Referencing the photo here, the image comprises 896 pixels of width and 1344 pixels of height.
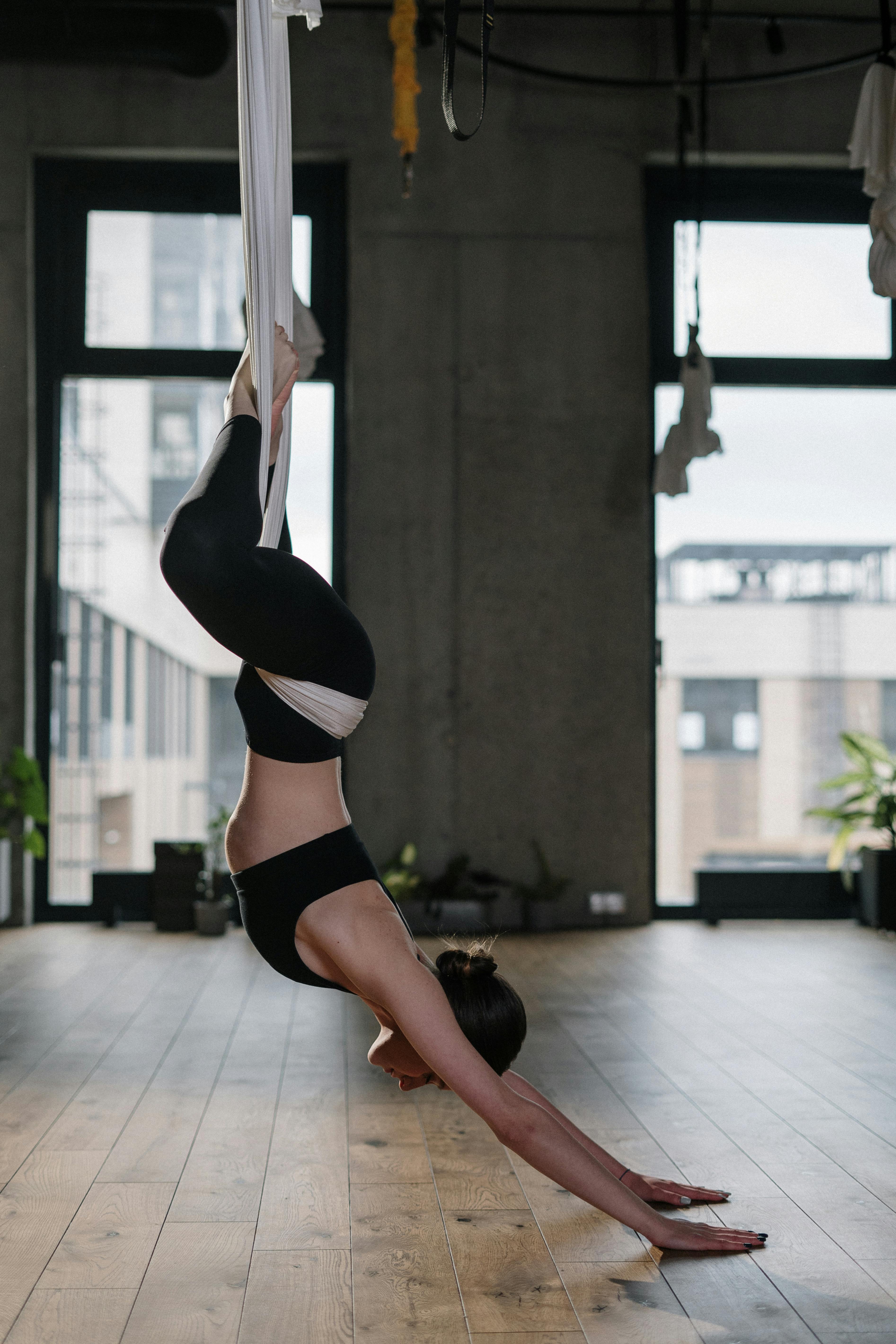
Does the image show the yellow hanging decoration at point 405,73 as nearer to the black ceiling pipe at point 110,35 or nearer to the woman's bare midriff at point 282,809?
the black ceiling pipe at point 110,35

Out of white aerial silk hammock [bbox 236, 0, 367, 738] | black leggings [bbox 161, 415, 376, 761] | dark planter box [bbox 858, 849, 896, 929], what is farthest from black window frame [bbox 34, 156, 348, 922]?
black leggings [bbox 161, 415, 376, 761]

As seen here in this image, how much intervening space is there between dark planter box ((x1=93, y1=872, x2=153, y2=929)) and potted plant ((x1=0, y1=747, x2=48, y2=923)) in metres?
0.31

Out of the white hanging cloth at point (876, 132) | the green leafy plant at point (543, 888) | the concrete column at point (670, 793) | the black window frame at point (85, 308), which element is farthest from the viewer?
the concrete column at point (670, 793)

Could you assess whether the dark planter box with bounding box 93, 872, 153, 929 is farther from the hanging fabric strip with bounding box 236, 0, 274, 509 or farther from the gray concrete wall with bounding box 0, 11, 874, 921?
the hanging fabric strip with bounding box 236, 0, 274, 509

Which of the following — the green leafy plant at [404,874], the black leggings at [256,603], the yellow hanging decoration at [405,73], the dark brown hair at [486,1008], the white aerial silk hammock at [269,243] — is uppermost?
the yellow hanging decoration at [405,73]

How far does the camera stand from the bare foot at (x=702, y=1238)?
2076mm

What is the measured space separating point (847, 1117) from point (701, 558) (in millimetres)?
3798

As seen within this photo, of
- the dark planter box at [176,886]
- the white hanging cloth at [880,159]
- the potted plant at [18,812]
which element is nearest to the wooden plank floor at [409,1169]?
the dark planter box at [176,886]

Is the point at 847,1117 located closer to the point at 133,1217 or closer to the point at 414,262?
the point at 133,1217

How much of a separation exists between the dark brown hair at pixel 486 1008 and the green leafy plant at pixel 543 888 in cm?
368

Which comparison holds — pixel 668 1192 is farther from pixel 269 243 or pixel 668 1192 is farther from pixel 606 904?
pixel 606 904

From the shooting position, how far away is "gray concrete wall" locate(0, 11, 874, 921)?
19.4 feet

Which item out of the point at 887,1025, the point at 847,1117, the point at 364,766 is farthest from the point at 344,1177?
the point at 364,766

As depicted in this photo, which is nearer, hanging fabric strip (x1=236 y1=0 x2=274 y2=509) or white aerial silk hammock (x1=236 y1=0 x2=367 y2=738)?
white aerial silk hammock (x1=236 y1=0 x2=367 y2=738)
